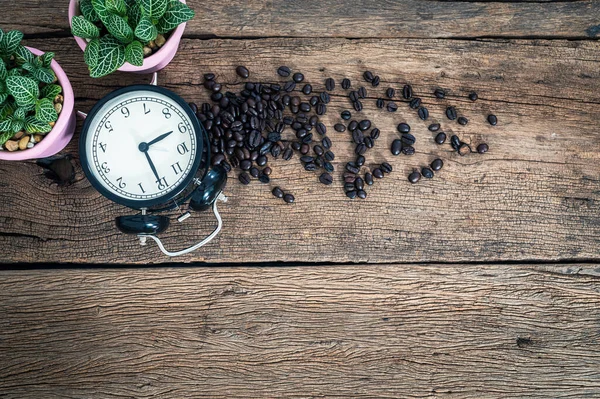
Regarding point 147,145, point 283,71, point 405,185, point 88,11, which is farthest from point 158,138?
point 405,185

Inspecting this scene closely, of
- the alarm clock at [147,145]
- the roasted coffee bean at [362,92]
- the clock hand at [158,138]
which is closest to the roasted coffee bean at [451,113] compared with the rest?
the roasted coffee bean at [362,92]

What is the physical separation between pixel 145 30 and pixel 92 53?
0.13 metres

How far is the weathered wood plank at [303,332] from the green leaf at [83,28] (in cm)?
65

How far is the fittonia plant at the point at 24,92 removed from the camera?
0.99 metres

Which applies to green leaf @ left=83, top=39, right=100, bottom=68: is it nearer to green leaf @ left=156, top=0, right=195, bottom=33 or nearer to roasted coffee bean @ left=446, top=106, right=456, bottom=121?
green leaf @ left=156, top=0, right=195, bottom=33

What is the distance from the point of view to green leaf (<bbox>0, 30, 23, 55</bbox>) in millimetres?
1022

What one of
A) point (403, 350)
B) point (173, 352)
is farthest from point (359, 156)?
point (173, 352)

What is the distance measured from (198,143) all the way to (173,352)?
63cm

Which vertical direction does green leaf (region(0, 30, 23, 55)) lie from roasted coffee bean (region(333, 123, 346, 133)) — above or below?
above

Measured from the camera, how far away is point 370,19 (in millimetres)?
1398

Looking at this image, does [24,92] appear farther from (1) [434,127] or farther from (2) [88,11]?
(1) [434,127]

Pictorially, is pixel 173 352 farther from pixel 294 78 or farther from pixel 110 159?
pixel 294 78

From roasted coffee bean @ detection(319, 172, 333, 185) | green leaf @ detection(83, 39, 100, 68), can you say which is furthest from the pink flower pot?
roasted coffee bean @ detection(319, 172, 333, 185)

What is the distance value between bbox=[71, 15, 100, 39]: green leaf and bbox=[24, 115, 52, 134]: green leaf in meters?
0.21
